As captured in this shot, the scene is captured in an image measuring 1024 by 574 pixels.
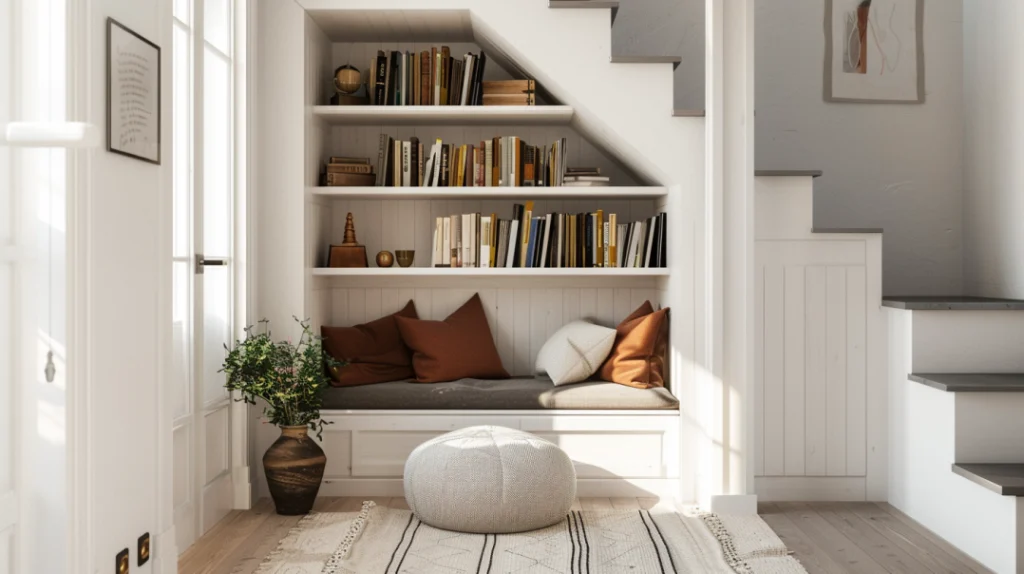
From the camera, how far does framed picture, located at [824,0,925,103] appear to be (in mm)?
4508

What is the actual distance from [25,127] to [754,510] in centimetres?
300

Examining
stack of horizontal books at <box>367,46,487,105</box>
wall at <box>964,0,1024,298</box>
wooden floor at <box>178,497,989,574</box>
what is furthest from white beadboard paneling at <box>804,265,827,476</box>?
stack of horizontal books at <box>367,46,487,105</box>

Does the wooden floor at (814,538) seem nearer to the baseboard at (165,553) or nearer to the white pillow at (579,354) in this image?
the baseboard at (165,553)

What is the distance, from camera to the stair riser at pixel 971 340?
361 cm

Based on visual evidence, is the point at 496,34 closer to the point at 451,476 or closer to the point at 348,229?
the point at 348,229

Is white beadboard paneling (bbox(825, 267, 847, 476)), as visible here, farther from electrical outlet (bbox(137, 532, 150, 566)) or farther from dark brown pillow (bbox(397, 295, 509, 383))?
electrical outlet (bbox(137, 532, 150, 566))

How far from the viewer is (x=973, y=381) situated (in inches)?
131

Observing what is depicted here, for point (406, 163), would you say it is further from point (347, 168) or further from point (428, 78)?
point (428, 78)

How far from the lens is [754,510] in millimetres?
3697

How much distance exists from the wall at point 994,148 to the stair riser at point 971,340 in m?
0.54

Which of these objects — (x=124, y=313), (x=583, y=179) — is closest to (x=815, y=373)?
(x=583, y=179)

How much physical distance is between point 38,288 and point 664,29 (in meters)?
3.28

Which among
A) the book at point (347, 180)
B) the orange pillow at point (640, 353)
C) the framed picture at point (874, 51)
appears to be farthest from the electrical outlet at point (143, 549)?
the framed picture at point (874, 51)

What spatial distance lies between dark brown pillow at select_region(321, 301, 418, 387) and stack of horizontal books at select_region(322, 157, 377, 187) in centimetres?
64
